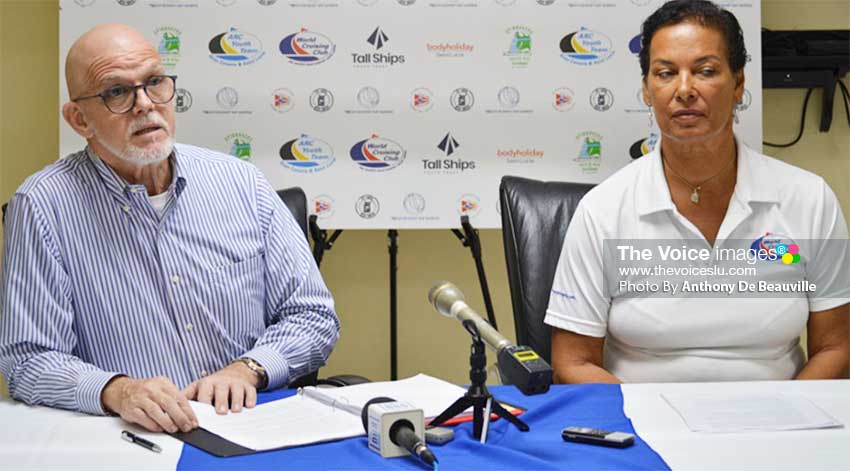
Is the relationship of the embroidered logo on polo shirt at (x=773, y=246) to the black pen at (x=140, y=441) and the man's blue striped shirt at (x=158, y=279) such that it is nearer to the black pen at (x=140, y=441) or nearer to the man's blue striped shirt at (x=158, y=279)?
the man's blue striped shirt at (x=158, y=279)

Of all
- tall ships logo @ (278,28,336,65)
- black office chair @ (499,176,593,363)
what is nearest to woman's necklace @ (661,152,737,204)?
black office chair @ (499,176,593,363)

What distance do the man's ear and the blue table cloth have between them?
972 mm

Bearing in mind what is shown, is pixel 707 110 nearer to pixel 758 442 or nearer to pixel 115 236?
pixel 758 442

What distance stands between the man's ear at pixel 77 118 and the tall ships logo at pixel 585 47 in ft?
5.95

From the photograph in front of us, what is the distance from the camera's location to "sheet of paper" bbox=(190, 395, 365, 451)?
1.46 metres

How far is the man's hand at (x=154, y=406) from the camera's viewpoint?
4.99 ft

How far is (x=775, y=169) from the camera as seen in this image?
2252mm

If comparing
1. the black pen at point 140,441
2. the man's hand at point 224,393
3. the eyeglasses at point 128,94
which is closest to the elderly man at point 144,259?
the eyeglasses at point 128,94

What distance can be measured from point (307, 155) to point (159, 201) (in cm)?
123

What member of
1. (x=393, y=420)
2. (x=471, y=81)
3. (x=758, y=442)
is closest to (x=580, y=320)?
(x=758, y=442)

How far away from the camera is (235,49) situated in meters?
3.32

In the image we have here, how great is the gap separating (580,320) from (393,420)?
0.88 meters

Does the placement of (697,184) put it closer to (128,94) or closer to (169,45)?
(128,94)

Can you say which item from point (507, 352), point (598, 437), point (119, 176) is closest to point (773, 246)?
point (598, 437)
